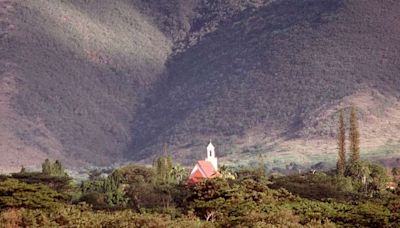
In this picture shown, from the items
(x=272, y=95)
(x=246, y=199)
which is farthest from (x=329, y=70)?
(x=246, y=199)

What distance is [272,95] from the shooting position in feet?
654

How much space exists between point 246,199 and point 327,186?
19727 mm

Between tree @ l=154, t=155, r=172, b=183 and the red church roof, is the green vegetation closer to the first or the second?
tree @ l=154, t=155, r=172, b=183

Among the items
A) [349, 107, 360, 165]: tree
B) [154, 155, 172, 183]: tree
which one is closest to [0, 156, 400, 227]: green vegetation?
[154, 155, 172, 183]: tree

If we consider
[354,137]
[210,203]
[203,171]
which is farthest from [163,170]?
[210,203]

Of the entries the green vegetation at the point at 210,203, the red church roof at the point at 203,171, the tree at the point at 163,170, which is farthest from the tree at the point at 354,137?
the tree at the point at 163,170

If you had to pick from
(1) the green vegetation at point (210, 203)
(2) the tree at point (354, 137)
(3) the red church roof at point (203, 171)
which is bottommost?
(1) the green vegetation at point (210, 203)

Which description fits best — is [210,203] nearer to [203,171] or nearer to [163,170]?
[203,171]

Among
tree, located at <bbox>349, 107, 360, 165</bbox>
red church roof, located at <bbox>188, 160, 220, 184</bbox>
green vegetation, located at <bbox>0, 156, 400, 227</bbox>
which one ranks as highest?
tree, located at <bbox>349, 107, 360, 165</bbox>

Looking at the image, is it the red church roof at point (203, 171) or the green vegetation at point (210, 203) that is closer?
the green vegetation at point (210, 203)

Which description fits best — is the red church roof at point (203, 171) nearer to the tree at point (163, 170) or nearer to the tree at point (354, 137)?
the tree at point (163, 170)

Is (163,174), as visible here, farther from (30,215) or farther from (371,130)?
(371,130)

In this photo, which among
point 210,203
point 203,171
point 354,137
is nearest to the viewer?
point 210,203

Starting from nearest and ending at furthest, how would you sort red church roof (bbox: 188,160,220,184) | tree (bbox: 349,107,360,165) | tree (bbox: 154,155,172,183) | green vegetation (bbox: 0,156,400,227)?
green vegetation (bbox: 0,156,400,227) → tree (bbox: 349,107,360,165) → red church roof (bbox: 188,160,220,184) → tree (bbox: 154,155,172,183)
